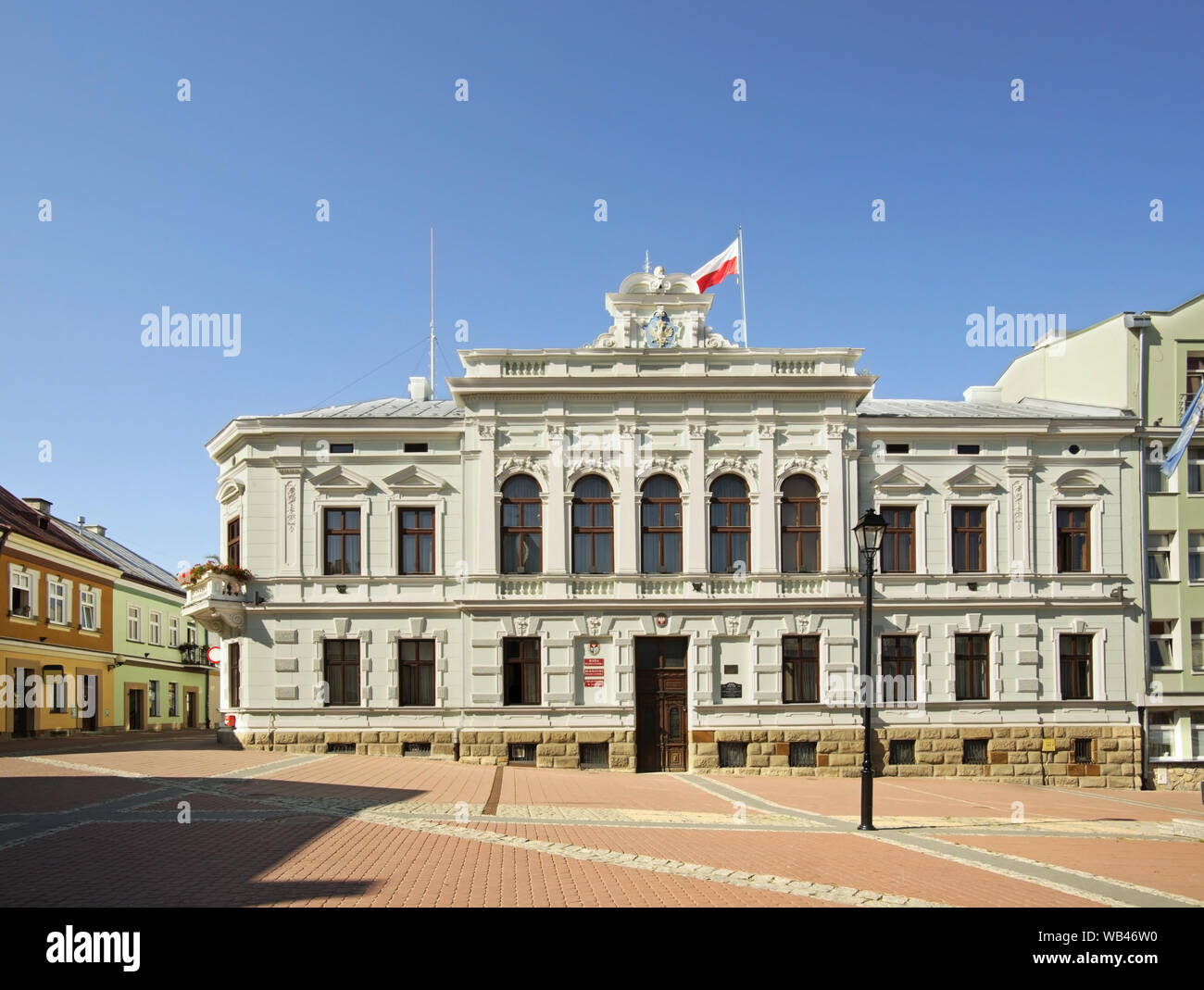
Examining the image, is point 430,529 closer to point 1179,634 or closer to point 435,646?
point 435,646

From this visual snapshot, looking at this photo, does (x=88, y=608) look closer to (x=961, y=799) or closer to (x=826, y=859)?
(x=961, y=799)

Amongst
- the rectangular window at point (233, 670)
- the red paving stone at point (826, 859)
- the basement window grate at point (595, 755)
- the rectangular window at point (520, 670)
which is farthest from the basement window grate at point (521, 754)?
the red paving stone at point (826, 859)

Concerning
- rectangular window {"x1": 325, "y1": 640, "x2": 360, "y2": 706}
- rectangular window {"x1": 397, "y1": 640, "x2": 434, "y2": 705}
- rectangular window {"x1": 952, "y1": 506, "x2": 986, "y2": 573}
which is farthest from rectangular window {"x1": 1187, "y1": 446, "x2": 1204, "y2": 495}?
rectangular window {"x1": 325, "y1": 640, "x2": 360, "y2": 706}

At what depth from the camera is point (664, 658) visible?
32.7 meters

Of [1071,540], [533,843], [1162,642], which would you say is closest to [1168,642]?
[1162,642]

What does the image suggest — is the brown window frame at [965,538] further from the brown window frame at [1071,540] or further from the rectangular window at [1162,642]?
the rectangular window at [1162,642]

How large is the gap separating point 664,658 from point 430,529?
750cm

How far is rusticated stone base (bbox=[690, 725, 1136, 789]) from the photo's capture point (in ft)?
105

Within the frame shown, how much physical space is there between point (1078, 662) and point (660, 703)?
12124 mm

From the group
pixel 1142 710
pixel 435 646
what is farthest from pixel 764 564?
pixel 1142 710

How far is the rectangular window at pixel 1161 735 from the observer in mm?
34000

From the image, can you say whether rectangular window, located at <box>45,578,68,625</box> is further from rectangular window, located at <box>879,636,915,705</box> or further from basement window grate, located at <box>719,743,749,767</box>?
rectangular window, located at <box>879,636,915,705</box>

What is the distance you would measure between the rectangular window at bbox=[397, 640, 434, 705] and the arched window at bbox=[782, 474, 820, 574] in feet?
34.2

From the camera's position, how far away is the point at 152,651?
184 feet
